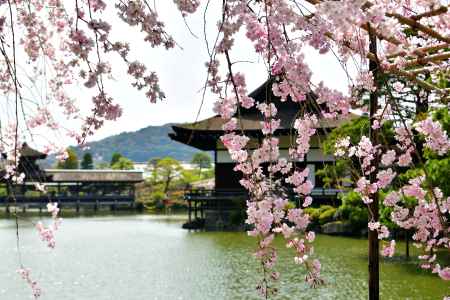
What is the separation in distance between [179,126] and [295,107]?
12.5 feet

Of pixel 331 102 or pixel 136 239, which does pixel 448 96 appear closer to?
pixel 331 102

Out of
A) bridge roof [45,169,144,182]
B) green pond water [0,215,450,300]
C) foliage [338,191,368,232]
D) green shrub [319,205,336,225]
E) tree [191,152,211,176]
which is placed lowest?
green pond water [0,215,450,300]

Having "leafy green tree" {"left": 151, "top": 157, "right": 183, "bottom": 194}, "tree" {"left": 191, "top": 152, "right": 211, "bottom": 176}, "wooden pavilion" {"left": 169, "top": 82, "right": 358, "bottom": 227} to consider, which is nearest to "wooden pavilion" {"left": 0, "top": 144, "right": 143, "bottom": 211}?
"leafy green tree" {"left": 151, "top": 157, "right": 183, "bottom": 194}

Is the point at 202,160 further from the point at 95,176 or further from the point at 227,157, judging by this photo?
the point at 227,157

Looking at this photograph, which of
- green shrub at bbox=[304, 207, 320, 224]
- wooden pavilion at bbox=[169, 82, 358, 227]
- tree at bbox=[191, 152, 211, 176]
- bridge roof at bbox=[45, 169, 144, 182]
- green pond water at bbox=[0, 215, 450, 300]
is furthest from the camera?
tree at bbox=[191, 152, 211, 176]

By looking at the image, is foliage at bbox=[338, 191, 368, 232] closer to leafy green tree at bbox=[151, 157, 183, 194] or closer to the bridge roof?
the bridge roof

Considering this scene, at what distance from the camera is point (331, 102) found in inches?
94.0

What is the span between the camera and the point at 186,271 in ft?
31.6

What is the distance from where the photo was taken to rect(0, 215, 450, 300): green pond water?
7629 millimetres

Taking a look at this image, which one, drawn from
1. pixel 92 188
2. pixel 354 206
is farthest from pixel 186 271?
pixel 92 188

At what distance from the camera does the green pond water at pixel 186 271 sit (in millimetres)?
7629

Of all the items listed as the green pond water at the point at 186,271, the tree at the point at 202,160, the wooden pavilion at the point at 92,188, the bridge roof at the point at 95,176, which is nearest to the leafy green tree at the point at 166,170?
the wooden pavilion at the point at 92,188

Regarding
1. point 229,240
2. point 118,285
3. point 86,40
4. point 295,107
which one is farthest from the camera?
point 295,107

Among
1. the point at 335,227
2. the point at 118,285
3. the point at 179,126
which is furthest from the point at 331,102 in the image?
the point at 179,126
